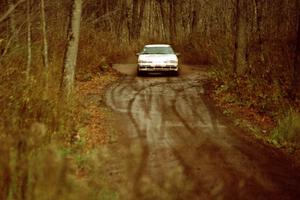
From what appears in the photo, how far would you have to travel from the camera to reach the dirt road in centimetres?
829

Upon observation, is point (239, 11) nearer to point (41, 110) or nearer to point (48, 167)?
point (41, 110)

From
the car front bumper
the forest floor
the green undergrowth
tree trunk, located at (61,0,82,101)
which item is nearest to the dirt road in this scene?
the forest floor

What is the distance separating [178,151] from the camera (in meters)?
11.1

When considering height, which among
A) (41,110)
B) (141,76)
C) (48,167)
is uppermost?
(48,167)

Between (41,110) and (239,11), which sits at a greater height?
(239,11)

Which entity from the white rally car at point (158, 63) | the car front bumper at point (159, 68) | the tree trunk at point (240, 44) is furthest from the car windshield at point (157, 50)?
the tree trunk at point (240, 44)

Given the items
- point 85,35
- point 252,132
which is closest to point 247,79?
point 252,132

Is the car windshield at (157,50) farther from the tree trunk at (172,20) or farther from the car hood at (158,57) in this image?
the tree trunk at (172,20)

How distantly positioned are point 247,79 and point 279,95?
2.92m

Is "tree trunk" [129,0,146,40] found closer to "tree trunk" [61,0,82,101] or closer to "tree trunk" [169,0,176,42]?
"tree trunk" [169,0,176,42]

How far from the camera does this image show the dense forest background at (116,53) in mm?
6742

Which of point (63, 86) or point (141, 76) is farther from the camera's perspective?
point (141, 76)

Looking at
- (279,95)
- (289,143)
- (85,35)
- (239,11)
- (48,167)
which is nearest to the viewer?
(48,167)

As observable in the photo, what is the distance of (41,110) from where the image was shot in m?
10.2
